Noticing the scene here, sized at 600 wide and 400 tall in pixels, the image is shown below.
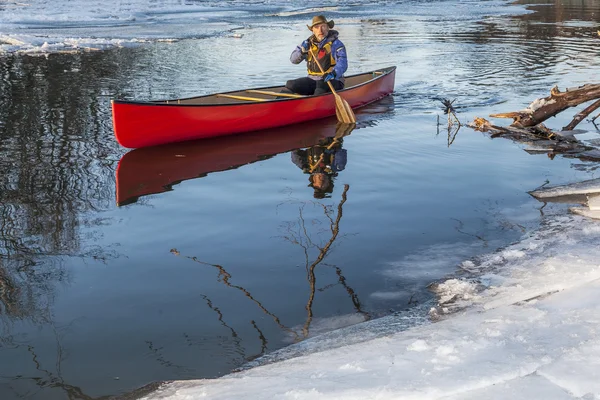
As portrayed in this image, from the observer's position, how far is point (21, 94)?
43.8 ft

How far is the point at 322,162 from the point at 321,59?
2.88 metres

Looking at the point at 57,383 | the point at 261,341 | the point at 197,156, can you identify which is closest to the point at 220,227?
the point at 261,341

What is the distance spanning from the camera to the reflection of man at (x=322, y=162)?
8137 millimetres

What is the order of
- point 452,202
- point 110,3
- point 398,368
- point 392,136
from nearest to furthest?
1. point 398,368
2. point 452,202
3. point 392,136
4. point 110,3

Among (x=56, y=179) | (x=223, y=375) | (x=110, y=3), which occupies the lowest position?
(x=223, y=375)

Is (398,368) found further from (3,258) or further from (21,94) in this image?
(21,94)

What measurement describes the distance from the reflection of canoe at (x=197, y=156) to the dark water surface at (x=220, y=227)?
36 mm

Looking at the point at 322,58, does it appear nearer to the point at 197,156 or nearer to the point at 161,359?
the point at 197,156

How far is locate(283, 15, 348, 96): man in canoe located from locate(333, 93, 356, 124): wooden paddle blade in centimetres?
38

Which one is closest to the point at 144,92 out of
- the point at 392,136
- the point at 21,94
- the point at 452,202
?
the point at 21,94

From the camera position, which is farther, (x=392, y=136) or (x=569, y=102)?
(x=392, y=136)

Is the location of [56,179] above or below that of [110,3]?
below

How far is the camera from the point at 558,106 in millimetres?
9492

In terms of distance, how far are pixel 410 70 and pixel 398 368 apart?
13.6 m
